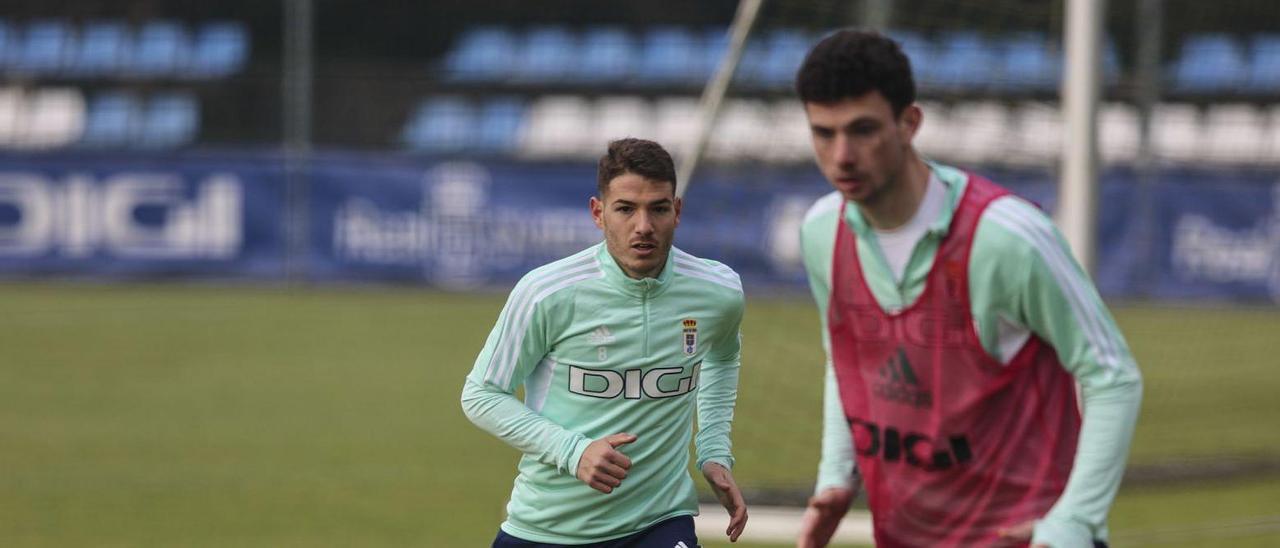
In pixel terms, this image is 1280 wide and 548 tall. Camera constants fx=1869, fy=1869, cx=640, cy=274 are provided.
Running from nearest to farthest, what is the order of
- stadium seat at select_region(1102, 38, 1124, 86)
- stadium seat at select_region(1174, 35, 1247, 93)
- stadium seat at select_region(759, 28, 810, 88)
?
stadium seat at select_region(759, 28, 810, 88) → stadium seat at select_region(1102, 38, 1124, 86) → stadium seat at select_region(1174, 35, 1247, 93)

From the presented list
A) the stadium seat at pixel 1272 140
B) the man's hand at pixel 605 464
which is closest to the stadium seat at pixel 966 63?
the man's hand at pixel 605 464

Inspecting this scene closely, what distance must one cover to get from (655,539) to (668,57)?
17.2 metres

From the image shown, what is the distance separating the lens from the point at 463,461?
10484mm

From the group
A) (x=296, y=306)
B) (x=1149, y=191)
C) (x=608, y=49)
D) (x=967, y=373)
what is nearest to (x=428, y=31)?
(x=608, y=49)

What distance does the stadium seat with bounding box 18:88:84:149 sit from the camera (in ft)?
71.2

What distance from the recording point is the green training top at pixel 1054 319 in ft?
11.4

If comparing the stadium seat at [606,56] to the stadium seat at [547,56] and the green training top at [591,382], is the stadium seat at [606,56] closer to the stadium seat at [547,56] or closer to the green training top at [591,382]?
the stadium seat at [547,56]

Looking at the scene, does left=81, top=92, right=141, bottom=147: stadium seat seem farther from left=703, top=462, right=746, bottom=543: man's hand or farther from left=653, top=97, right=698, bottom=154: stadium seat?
left=703, top=462, right=746, bottom=543: man's hand

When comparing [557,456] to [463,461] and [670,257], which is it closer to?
[670,257]

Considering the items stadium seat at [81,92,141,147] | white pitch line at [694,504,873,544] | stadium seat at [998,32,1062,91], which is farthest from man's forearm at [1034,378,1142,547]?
stadium seat at [81,92,141,147]

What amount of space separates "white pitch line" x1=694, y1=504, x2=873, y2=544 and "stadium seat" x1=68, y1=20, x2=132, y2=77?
15665 mm

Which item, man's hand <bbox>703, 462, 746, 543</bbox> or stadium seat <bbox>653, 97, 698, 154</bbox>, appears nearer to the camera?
man's hand <bbox>703, 462, 746, 543</bbox>

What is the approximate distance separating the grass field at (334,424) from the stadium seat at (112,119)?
3538mm

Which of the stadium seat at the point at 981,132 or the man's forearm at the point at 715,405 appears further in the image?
the stadium seat at the point at 981,132
